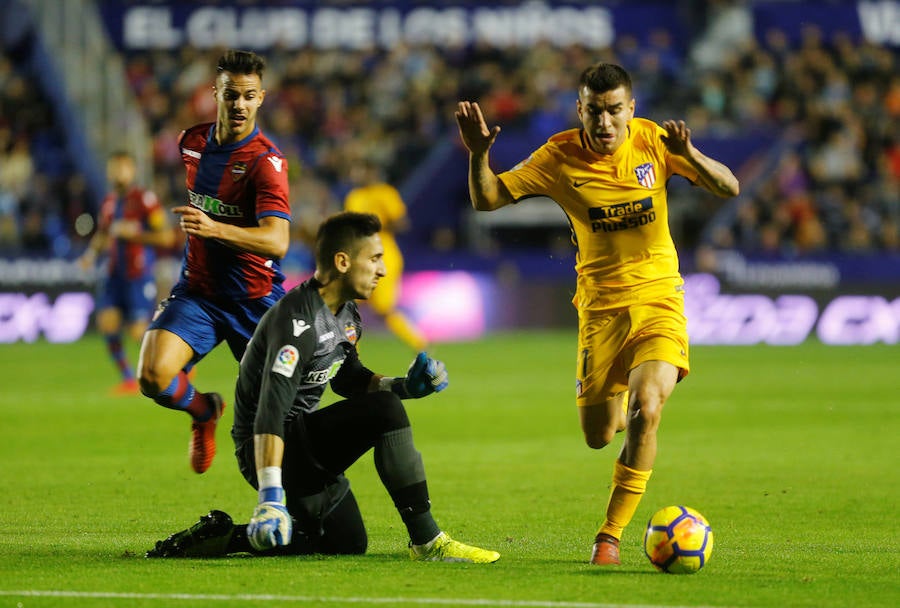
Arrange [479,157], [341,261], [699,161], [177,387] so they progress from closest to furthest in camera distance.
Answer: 1. [341,261]
2. [699,161]
3. [479,157]
4. [177,387]

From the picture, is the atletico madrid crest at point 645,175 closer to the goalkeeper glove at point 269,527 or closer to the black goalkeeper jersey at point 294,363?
the black goalkeeper jersey at point 294,363

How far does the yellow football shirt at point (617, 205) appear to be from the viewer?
732 cm

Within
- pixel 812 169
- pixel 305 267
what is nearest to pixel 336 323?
pixel 305 267

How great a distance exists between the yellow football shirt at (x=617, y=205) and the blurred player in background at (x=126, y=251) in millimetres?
8285

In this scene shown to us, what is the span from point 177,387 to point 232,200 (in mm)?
1134

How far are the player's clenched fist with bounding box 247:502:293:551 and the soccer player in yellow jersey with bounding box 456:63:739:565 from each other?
1850 mm

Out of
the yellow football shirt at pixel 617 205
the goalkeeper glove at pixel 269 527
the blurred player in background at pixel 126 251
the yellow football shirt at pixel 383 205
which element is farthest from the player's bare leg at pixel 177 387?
the yellow football shirt at pixel 383 205

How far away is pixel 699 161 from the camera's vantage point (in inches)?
273

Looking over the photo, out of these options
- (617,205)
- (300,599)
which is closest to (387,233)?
(617,205)

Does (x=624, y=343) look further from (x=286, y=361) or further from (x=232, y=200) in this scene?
(x=232, y=200)

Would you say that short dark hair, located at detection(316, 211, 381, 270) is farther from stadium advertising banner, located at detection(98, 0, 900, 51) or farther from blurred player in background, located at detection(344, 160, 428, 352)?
stadium advertising banner, located at detection(98, 0, 900, 51)

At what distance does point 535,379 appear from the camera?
17547mm

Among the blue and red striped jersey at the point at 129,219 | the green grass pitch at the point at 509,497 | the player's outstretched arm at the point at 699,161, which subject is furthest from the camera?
the blue and red striped jersey at the point at 129,219

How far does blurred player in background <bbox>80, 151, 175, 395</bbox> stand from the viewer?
1534cm
